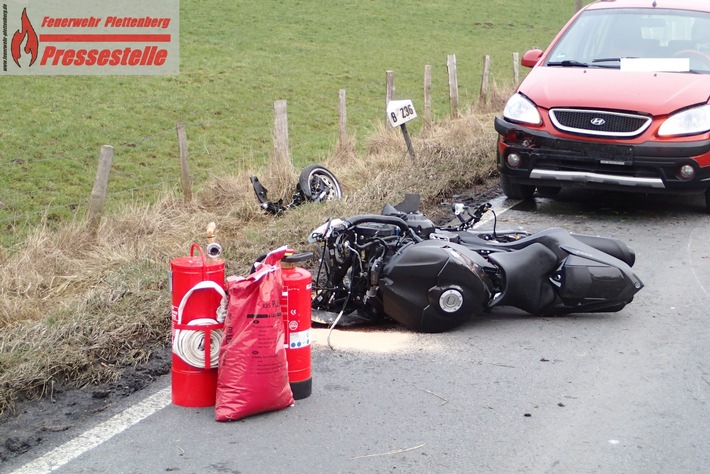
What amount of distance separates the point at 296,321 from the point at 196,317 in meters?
0.49

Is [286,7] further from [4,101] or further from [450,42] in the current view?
[4,101]

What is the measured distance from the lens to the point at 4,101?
66.6ft

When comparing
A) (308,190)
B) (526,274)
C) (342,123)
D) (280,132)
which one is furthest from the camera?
(342,123)

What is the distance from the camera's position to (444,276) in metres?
5.54

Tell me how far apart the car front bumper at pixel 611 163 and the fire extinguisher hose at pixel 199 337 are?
4.64m

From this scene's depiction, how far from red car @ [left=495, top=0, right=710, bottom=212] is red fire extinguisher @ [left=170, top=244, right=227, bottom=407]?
4.62m

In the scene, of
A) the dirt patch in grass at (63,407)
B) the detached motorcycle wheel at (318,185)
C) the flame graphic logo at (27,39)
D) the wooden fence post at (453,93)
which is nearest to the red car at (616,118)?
the detached motorcycle wheel at (318,185)

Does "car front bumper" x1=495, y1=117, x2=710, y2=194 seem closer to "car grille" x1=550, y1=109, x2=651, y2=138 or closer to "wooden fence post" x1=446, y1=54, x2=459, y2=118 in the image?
"car grille" x1=550, y1=109, x2=651, y2=138

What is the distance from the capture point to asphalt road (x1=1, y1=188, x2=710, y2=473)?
419 cm

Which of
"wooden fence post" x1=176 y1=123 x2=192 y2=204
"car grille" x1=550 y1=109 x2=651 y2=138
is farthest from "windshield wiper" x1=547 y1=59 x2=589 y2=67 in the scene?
"wooden fence post" x1=176 y1=123 x2=192 y2=204

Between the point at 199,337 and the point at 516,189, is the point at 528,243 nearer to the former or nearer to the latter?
the point at 199,337

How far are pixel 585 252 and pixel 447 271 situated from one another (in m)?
0.99

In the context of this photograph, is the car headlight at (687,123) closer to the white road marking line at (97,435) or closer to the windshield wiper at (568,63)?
the windshield wiper at (568,63)

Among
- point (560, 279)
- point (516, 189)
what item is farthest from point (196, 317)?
point (516, 189)
